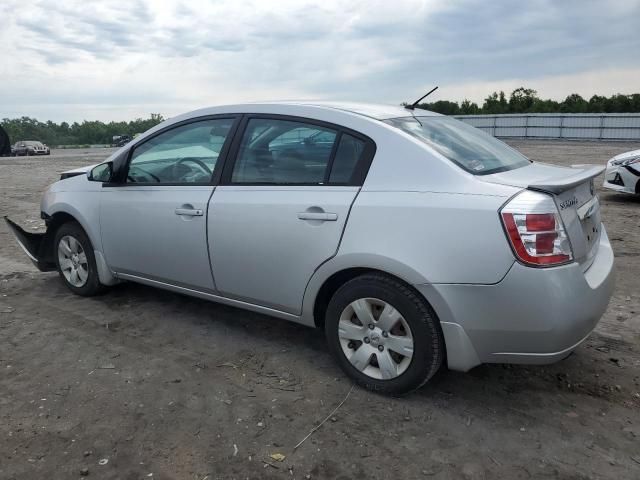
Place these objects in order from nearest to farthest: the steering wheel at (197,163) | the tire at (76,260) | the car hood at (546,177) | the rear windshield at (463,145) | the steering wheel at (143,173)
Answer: the car hood at (546,177) < the rear windshield at (463,145) < the steering wheel at (197,163) < the steering wheel at (143,173) < the tire at (76,260)

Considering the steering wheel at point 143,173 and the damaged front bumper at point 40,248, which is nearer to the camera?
the steering wheel at point 143,173

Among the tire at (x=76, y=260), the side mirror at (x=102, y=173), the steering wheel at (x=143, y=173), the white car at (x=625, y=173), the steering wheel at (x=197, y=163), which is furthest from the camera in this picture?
the white car at (x=625, y=173)

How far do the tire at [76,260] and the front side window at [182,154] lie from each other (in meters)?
0.81

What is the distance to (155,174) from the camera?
4.14 metres

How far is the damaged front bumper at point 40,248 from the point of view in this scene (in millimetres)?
5035

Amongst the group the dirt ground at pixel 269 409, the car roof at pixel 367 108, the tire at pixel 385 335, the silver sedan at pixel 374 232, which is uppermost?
the car roof at pixel 367 108

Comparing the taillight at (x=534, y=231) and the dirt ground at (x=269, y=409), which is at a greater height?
the taillight at (x=534, y=231)

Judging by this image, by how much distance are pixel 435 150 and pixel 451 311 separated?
887 millimetres

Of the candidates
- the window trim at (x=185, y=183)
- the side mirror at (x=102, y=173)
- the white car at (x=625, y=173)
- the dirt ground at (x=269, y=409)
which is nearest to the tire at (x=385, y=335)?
the dirt ground at (x=269, y=409)

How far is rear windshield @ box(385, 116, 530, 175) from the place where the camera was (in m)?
3.04

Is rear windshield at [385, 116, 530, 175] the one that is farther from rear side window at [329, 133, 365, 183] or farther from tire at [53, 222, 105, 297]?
tire at [53, 222, 105, 297]

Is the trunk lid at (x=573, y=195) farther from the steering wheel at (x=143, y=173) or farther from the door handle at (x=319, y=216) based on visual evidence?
the steering wheel at (x=143, y=173)

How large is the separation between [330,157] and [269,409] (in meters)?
1.49

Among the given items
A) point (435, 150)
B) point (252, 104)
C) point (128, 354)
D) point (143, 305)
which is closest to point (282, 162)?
point (252, 104)
